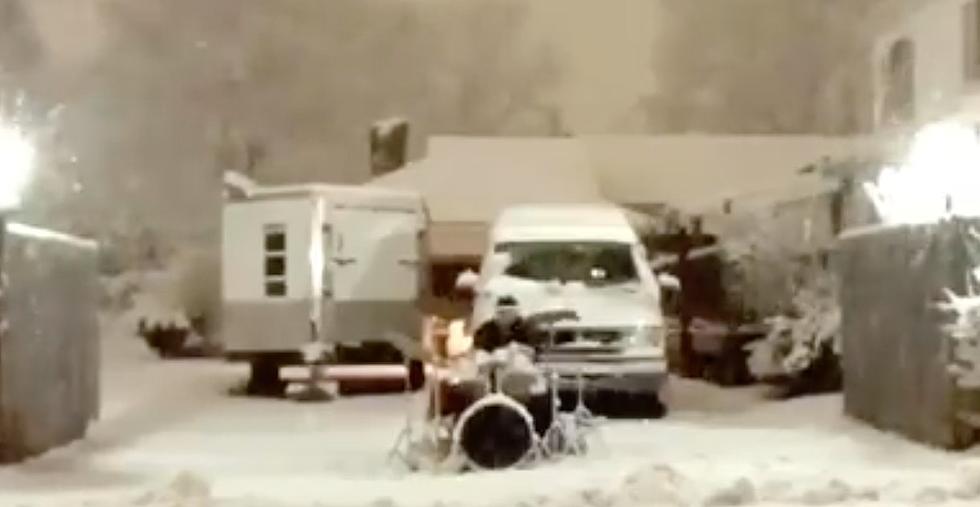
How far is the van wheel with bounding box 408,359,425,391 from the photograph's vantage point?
970 centimetres

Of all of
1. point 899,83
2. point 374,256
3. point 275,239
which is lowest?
point 374,256

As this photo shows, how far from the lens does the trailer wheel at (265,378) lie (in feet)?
33.0

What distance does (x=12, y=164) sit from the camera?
7352 millimetres

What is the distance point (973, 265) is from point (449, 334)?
7.39 feet

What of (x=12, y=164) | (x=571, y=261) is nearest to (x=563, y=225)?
(x=571, y=261)

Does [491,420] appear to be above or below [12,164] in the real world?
below

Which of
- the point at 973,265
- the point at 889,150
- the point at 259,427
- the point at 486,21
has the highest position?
the point at 486,21

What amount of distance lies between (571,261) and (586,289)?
1.10 feet

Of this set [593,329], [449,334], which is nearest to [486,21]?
[593,329]

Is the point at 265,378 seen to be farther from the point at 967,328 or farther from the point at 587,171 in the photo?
the point at 967,328

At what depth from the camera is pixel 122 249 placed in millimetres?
12406

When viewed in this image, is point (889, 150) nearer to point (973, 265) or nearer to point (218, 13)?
point (973, 265)

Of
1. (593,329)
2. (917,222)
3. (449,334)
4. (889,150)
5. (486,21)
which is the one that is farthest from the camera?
(486,21)

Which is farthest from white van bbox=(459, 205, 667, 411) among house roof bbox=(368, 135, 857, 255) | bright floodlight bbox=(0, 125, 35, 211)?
house roof bbox=(368, 135, 857, 255)
